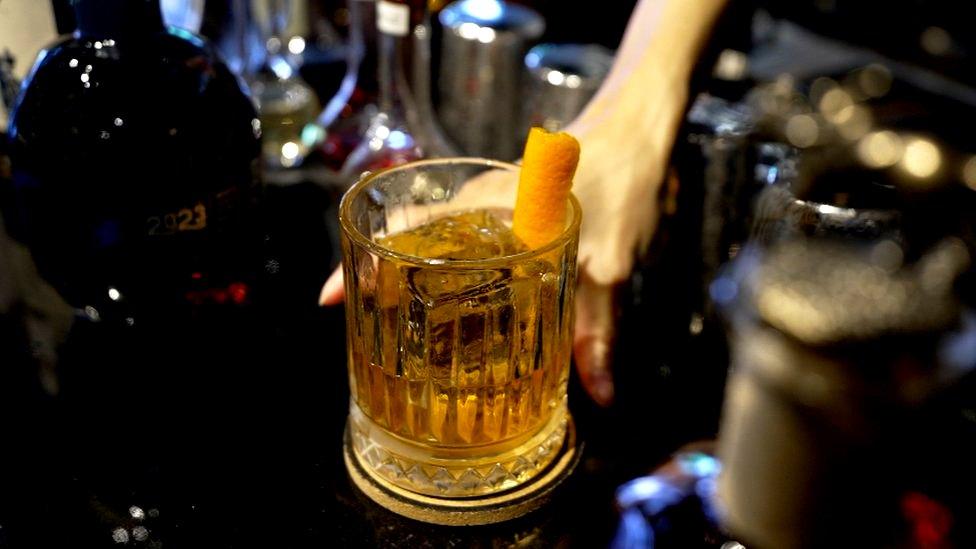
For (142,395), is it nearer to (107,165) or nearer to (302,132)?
(107,165)

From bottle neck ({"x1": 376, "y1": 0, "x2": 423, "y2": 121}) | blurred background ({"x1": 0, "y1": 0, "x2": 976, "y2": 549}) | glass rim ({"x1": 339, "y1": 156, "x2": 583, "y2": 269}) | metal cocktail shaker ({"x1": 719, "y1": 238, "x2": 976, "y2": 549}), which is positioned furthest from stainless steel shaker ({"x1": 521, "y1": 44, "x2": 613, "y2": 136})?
glass rim ({"x1": 339, "y1": 156, "x2": 583, "y2": 269})

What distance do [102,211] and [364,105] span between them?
0.59 m

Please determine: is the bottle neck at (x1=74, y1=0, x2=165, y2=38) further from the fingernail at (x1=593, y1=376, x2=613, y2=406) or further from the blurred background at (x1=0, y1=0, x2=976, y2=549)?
the fingernail at (x1=593, y1=376, x2=613, y2=406)

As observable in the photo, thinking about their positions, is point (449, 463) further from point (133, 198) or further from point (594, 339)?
point (133, 198)

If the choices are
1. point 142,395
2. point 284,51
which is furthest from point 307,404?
point 284,51

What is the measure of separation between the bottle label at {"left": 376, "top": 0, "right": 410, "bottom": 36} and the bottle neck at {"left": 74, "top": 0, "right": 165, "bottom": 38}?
355mm

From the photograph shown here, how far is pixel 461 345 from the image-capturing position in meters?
0.63

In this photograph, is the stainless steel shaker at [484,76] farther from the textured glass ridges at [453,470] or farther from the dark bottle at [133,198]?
the textured glass ridges at [453,470]

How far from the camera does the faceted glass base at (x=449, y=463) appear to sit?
663mm

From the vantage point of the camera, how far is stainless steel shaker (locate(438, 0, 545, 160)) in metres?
1.25

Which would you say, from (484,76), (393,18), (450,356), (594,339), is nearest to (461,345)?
(450,356)

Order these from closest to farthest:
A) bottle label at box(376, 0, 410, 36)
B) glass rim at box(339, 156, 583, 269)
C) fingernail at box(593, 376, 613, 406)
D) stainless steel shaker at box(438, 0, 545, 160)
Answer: glass rim at box(339, 156, 583, 269) < fingernail at box(593, 376, 613, 406) < bottle label at box(376, 0, 410, 36) < stainless steel shaker at box(438, 0, 545, 160)

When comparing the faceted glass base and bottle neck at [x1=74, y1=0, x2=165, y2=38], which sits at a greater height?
bottle neck at [x1=74, y1=0, x2=165, y2=38]

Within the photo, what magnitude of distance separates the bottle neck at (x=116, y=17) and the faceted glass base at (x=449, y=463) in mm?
409
